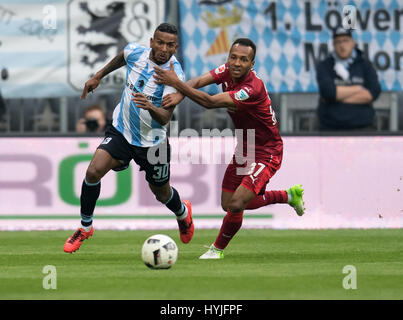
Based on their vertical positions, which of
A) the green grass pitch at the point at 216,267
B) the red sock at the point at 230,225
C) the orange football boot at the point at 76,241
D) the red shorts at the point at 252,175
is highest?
the red shorts at the point at 252,175

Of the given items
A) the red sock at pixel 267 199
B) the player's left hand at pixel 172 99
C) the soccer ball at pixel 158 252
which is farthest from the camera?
the red sock at pixel 267 199

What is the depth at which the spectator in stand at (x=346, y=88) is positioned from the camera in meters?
14.5

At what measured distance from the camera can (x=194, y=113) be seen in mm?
14461

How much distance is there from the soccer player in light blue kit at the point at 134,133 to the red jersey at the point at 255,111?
0.56 m

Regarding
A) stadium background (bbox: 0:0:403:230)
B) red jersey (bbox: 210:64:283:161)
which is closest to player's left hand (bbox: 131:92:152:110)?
red jersey (bbox: 210:64:283:161)

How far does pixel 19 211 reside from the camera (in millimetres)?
14164

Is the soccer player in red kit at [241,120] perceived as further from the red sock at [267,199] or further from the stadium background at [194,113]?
the stadium background at [194,113]

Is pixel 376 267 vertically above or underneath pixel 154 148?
underneath

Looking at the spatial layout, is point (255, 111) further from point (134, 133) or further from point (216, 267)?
point (216, 267)

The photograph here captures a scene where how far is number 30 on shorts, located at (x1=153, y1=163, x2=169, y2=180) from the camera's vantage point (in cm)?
1100

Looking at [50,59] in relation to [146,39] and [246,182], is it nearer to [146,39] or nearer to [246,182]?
[146,39]

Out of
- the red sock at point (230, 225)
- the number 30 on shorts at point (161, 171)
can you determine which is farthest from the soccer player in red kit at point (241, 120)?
the number 30 on shorts at point (161, 171)

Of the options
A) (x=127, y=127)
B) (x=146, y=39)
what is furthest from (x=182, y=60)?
(x=127, y=127)

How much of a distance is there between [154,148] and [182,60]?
3.98 m
